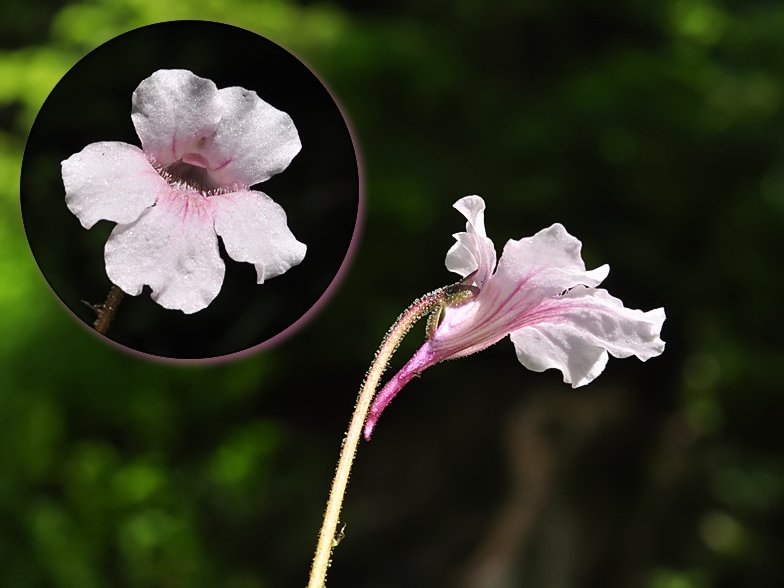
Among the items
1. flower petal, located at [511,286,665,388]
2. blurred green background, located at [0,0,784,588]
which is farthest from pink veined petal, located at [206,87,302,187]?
blurred green background, located at [0,0,784,588]

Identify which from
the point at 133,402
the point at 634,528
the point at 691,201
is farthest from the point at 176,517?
the point at 691,201

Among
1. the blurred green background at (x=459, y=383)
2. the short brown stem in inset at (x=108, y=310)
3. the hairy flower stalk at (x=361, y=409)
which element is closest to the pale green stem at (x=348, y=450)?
the hairy flower stalk at (x=361, y=409)

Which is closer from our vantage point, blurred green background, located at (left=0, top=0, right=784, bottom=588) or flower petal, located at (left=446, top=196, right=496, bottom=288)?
flower petal, located at (left=446, top=196, right=496, bottom=288)

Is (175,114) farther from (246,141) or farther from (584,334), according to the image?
(584,334)

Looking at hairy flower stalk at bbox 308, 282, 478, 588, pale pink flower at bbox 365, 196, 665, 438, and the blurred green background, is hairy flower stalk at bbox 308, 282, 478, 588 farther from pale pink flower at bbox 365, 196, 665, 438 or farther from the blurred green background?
the blurred green background

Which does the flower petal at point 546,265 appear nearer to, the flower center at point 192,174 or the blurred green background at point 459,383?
the flower center at point 192,174

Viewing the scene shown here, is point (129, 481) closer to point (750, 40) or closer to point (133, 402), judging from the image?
point (133, 402)
